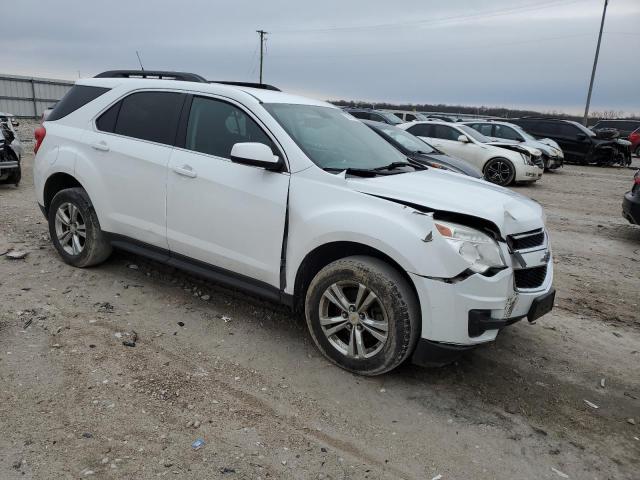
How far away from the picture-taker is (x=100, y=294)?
4566 millimetres

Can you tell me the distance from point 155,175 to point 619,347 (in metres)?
4.08

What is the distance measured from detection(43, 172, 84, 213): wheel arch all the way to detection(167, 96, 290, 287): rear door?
1.55 metres

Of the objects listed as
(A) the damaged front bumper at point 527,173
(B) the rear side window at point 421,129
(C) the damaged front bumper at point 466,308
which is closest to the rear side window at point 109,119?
(C) the damaged front bumper at point 466,308

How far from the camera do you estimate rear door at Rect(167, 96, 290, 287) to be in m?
3.62

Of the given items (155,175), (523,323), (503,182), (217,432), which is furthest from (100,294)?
(503,182)

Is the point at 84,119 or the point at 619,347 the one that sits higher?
the point at 84,119

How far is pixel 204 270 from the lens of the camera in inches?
161

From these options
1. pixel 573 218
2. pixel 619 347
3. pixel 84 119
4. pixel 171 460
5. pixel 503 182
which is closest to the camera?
pixel 171 460

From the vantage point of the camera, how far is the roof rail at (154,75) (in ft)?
14.6

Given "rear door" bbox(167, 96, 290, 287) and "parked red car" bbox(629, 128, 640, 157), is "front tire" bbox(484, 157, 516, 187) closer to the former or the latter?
"rear door" bbox(167, 96, 290, 287)

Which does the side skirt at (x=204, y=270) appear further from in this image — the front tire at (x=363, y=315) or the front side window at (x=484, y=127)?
the front side window at (x=484, y=127)

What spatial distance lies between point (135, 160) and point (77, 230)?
1.19 meters

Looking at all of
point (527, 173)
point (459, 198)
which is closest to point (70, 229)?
point (459, 198)

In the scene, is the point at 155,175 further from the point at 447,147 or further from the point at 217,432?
the point at 447,147
